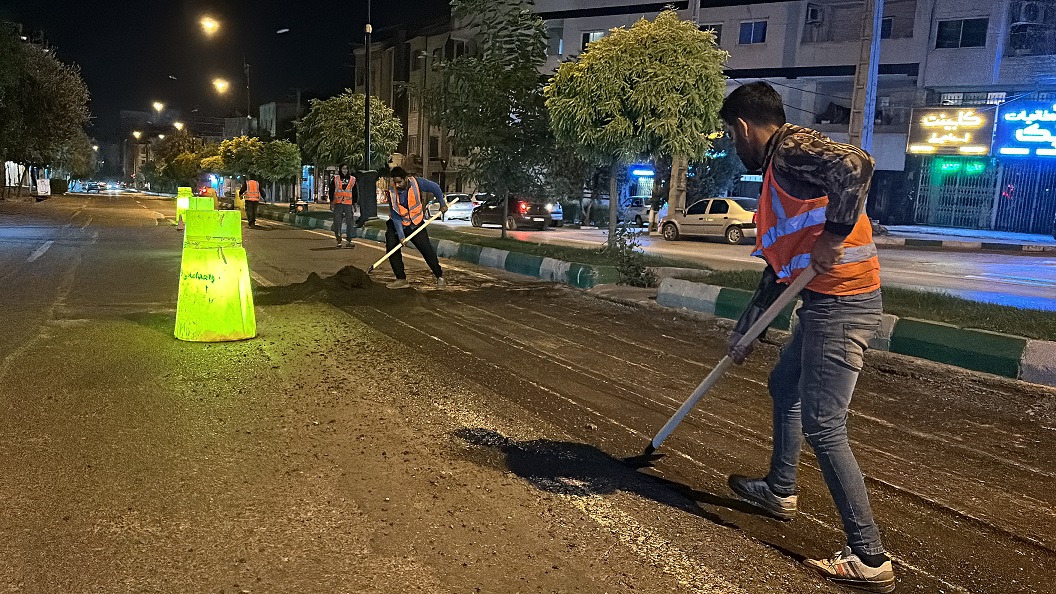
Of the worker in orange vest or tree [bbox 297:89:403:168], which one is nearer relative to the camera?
the worker in orange vest

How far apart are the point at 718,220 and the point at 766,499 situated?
20422 millimetres

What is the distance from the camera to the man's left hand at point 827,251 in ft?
9.05

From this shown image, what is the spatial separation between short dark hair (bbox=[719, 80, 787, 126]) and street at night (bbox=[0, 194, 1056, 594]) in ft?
5.47

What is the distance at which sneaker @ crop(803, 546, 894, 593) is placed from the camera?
277 centimetres

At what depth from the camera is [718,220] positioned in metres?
23.1

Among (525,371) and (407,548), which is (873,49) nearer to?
(525,371)

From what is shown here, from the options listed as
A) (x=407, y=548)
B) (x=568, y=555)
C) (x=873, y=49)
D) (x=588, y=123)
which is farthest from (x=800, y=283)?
(x=873, y=49)

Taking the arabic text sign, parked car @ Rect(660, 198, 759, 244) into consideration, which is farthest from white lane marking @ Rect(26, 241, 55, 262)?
the arabic text sign

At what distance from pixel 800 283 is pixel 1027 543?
1505 mm

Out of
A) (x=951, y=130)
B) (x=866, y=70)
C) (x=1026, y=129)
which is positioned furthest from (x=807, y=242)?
(x=951, y=130)

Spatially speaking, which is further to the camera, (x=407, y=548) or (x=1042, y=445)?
(x=1042, y=445)

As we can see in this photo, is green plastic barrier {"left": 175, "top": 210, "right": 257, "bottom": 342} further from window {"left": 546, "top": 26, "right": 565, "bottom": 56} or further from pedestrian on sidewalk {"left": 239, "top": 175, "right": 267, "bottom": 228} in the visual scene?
window {"left": 546, "top": 26, "right": 565, "bottom": 56}

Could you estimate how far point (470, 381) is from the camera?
5551 millimetres

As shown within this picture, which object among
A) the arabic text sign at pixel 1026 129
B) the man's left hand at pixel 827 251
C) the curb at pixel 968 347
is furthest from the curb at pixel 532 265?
the arabic text sign at pixel 1026 129
